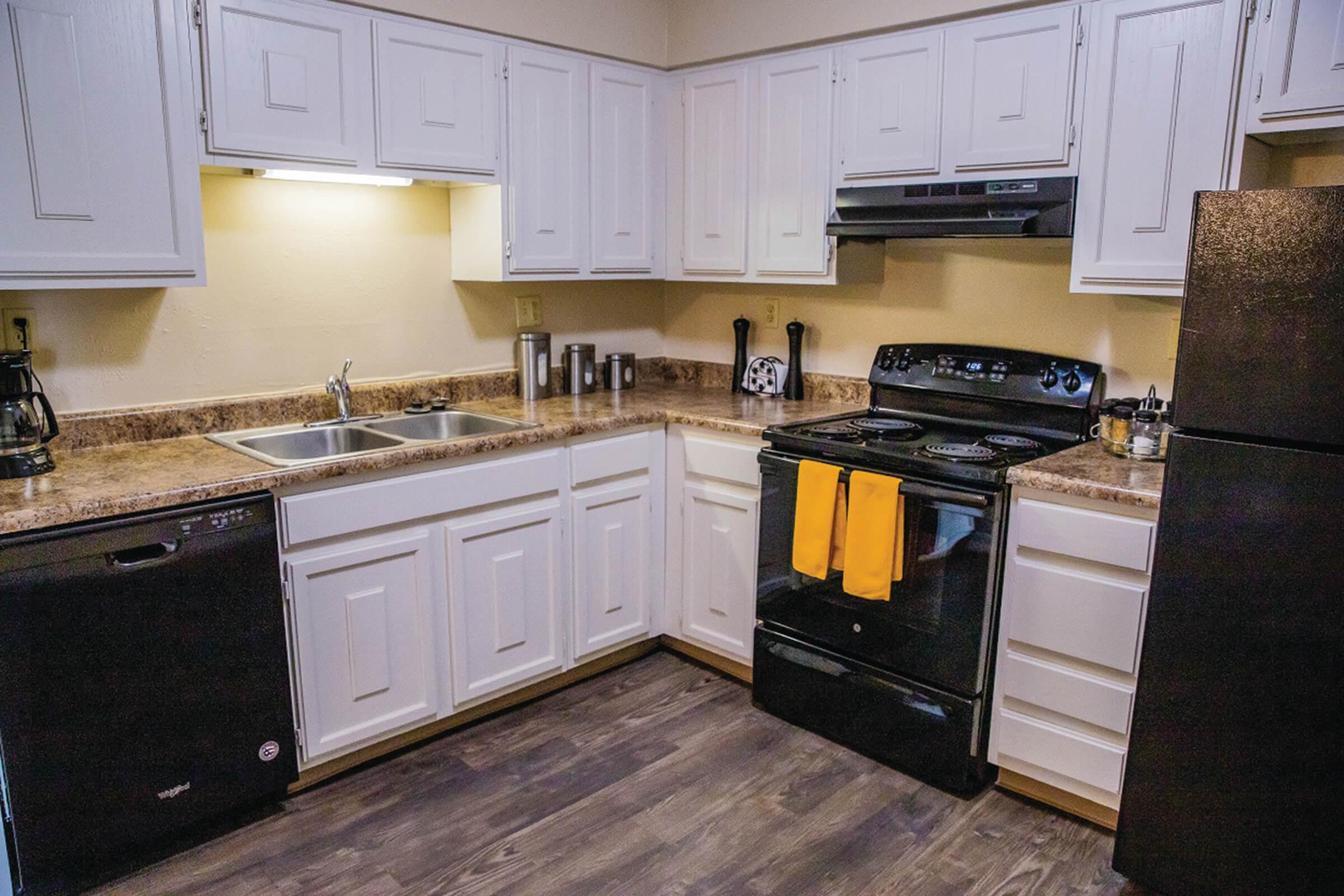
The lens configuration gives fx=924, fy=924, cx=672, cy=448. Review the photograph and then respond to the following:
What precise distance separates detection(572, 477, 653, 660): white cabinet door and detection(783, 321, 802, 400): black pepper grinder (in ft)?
2.14

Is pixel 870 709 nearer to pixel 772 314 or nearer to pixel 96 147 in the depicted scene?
pixel 772 314

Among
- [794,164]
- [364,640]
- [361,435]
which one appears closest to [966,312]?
[794,164]

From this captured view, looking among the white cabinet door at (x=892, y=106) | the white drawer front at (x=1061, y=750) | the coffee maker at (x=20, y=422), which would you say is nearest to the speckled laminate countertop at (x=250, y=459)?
the coffee maker at (x=20, y=422)

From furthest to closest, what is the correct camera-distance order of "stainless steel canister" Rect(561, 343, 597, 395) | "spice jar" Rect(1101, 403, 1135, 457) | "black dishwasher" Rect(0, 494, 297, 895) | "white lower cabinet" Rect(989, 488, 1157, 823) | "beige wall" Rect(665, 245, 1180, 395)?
"stainless steel canister" Rect(561, 343, 597, 395) < "beige wall" Rect(665, 245, 1180, 395) < "spice jar" Rect(1101, 403, 1135, 457) < "white lower cabinet" Rect(989, 488, 1157, 823) < "black dishwasher" Rect(0, 494, 297, 895)

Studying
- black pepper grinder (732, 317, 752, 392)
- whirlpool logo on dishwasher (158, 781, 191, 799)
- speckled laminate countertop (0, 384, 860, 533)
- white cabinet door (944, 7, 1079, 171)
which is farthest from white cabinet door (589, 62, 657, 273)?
whirlpool logo on dishwasher (158, 781, 191, 799)

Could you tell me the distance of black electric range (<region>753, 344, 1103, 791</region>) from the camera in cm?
232

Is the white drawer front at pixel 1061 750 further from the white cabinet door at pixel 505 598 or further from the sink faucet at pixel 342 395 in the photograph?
the sink faucet at pixel 342 395

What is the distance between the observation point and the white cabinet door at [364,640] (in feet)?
7.51

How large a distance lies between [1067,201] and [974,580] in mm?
1016

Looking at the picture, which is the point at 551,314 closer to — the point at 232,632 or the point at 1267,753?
the point at 232,632

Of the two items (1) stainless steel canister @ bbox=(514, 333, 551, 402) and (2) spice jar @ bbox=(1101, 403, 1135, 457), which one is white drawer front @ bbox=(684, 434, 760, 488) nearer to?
(1) stainless steel canister @ bbox=(514, 333, 551, 402)

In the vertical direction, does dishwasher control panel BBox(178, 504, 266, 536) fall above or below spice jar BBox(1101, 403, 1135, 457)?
below

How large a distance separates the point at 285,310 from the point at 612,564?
1256 mm

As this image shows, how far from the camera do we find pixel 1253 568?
1.73m
